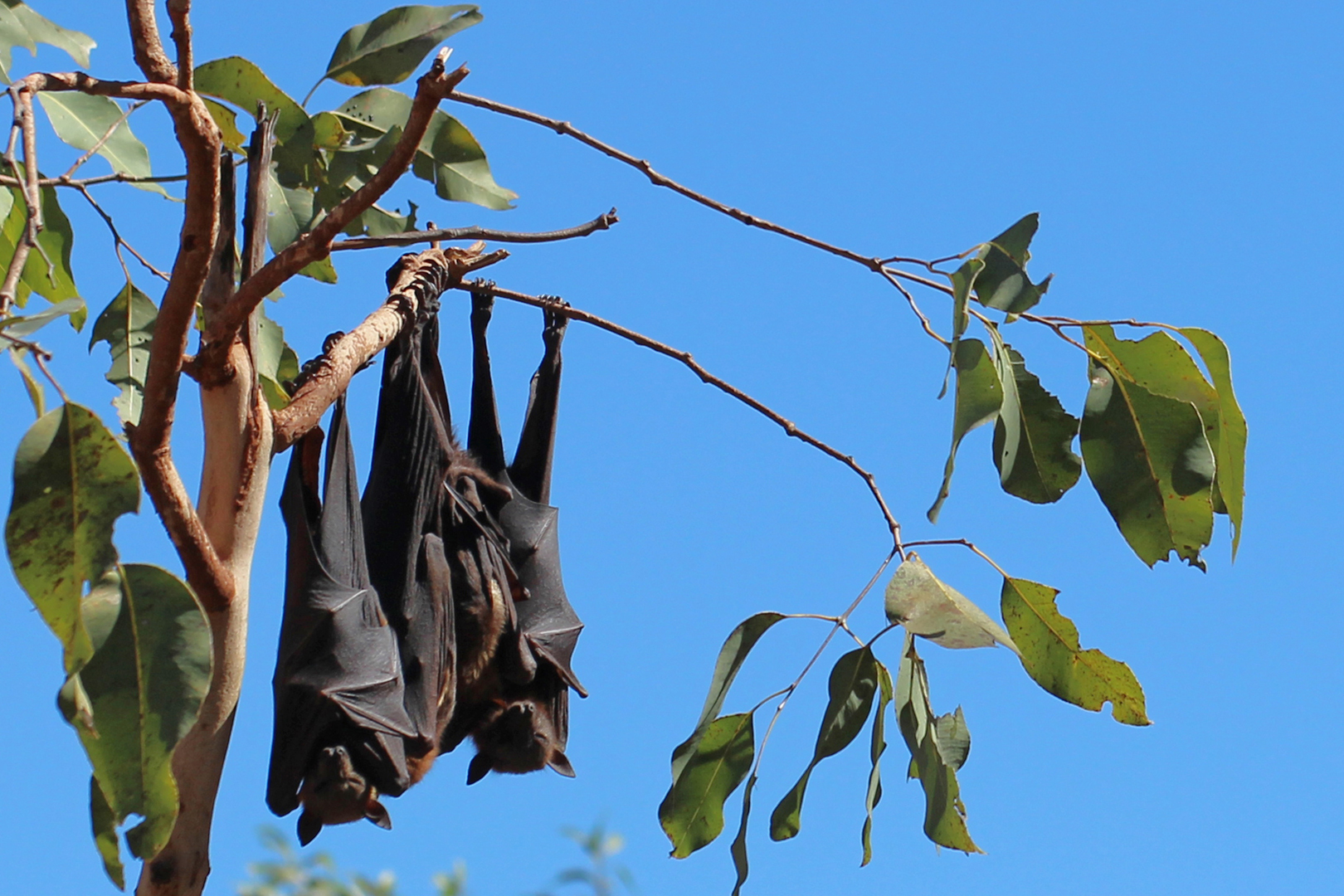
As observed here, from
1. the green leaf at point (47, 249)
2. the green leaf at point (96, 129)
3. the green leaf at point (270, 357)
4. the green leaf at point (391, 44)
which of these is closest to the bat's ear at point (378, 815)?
the green leaf at point (270, 357)

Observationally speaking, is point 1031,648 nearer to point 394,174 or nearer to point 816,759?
point 816,759

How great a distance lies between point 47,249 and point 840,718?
207 centimetres

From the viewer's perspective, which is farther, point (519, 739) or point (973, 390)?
point (519, 739)

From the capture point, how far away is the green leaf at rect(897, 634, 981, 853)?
8.95ft

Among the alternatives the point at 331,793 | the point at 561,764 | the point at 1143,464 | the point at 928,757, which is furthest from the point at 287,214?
the point at 561,764

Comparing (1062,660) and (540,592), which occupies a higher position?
(540,592)

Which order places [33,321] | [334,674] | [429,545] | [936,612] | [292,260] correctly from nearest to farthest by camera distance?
[33,321]
[292,260]
[936,612]
[334,674]
[429,545]

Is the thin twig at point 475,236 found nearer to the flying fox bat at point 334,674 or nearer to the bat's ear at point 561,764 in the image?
the flying fox bat at point 334,674

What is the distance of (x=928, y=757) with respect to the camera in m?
2.74

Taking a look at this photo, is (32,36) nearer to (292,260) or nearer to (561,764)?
(292,260)

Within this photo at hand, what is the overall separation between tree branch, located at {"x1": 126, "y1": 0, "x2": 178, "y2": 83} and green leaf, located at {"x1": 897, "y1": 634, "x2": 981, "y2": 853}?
173 cm

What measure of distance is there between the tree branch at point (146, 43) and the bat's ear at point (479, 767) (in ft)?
8.39

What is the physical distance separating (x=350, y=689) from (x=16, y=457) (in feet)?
5.98

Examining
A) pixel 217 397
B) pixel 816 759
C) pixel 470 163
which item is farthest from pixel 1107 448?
pixel 217 397
